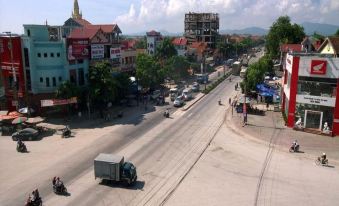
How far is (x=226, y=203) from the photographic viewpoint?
26.3 m

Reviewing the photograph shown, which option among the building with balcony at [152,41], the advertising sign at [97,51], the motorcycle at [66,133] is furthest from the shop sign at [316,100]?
the building with balcony at [152,41]

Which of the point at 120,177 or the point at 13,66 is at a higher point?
the point at 13,66

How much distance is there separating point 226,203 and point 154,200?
543 centimetres

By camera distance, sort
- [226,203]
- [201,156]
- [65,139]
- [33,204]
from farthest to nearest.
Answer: [65,139] < [201,156] < [226,203] < [33,204]

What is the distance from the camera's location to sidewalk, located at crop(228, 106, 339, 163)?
3853cm

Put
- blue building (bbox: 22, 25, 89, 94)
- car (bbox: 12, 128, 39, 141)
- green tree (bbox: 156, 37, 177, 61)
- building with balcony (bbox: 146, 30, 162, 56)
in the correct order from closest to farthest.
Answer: car (bbox: 12, 128, 39, 141), blue building (bbox: 22, 25, 89, 94), green tree (bbox: 156, 37, 177, 61), building with balcony (bbox: 146, 30, 162, 56)

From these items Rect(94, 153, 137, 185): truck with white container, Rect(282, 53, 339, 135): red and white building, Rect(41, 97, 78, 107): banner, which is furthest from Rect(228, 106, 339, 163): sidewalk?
Rect(41, 97, 78, 107): banner

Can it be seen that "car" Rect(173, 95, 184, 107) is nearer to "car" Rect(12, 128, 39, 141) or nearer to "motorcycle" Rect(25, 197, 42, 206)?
"car" Rect(12, 128, 39, 141)

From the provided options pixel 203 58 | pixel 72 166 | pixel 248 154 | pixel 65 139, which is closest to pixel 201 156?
pixel 248 154

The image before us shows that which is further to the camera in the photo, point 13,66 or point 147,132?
point 13,66

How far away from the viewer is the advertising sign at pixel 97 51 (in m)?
58.6

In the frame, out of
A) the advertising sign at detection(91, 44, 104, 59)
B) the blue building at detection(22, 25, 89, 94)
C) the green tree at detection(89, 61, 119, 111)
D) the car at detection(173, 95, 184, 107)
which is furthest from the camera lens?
the car at detection(173, 95, 184, 107)

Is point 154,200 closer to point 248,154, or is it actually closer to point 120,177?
point 120,177

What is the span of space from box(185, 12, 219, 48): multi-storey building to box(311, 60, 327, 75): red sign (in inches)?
4762
